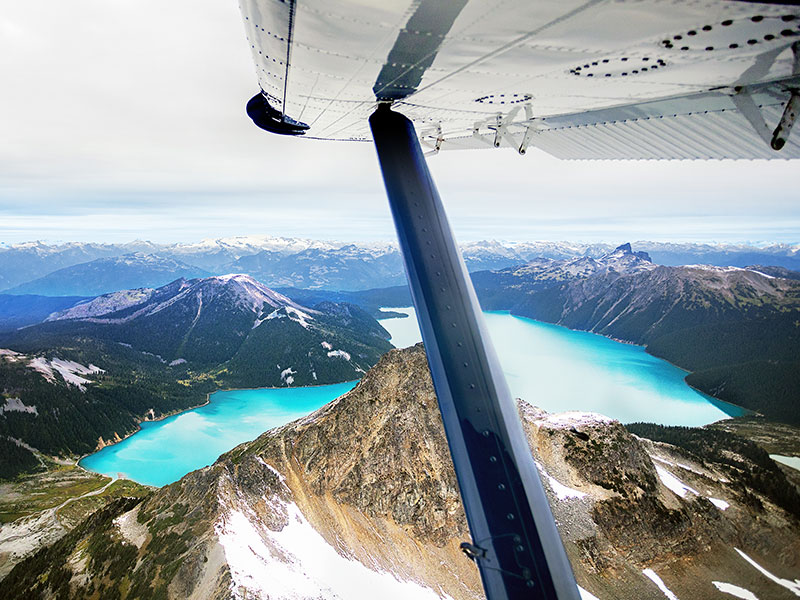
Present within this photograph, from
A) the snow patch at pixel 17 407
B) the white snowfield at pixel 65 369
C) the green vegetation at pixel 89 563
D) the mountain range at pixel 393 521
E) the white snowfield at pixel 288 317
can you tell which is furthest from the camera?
the white snowfield at pixel 288 317

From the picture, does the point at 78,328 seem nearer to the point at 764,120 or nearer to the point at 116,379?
the point at 116,379

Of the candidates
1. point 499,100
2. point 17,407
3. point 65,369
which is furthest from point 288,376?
point 499,100

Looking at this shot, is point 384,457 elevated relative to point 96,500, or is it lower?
elevated

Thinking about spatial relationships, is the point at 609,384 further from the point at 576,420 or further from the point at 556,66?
the point at 556,66

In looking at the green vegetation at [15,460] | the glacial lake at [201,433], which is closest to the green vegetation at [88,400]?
the green vegetation at [15,460]

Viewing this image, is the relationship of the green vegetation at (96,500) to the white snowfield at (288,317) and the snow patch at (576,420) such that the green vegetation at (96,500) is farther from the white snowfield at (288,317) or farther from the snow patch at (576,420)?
the white snowfield at (288,317)

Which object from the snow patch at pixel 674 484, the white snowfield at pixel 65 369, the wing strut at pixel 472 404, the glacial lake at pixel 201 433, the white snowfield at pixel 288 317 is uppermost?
the wing strut at pixel 472 404
